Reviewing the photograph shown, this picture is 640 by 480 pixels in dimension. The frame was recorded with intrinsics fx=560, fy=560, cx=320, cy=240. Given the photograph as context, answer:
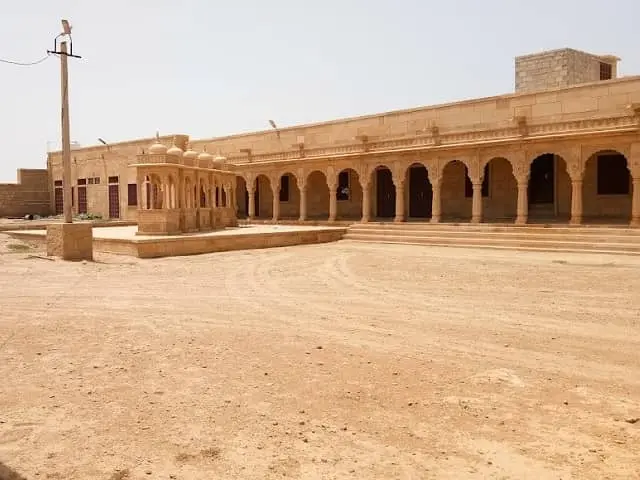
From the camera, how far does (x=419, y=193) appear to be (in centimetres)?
2338

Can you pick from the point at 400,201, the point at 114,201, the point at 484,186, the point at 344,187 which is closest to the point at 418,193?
the point at 484,186

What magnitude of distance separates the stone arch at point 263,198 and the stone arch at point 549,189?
13017mm

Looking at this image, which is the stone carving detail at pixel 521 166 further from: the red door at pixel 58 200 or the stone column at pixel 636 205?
the red door at pixel 58 200

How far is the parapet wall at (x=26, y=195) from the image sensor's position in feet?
115

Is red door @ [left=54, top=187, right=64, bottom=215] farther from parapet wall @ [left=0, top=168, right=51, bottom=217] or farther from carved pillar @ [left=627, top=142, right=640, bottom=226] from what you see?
carved pillar @ [left=627, top=142, right=640, bottom=226]

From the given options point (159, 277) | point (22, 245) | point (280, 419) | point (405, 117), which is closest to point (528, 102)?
point (405, 117)

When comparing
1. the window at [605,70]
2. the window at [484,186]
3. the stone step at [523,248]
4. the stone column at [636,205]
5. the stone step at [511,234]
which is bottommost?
the stone step at [523,248]

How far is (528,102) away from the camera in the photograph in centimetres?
1881

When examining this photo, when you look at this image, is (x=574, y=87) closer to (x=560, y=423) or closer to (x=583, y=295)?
(x=583, y=295)

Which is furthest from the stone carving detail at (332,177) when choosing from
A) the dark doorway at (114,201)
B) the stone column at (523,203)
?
the dark doorway at (114,201)

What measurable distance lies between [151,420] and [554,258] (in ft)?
38.0

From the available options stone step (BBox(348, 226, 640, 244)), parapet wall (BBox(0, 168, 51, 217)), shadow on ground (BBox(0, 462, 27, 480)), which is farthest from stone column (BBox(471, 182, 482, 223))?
parapet wall (BBox(0, 168, 51, 217))

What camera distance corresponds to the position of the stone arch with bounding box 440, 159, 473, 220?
70.7ft

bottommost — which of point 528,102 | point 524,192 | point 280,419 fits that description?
point 280,419
